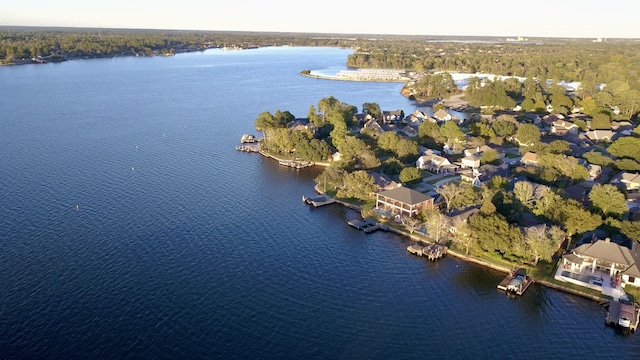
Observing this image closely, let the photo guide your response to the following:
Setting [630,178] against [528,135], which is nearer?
[630,178]

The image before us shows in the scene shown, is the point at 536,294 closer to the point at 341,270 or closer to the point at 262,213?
the point at 341,270

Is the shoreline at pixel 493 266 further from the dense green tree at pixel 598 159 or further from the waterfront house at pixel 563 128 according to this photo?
the waterfront house at pixel 563 128

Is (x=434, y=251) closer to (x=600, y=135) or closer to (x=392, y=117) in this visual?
(x=600, y=135)

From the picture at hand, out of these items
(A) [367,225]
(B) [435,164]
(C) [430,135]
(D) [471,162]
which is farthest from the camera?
(C) [430,135]

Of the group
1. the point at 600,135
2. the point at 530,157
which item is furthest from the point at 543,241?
the point at 600,135

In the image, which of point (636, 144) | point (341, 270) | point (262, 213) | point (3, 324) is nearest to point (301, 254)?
point (341, 270)

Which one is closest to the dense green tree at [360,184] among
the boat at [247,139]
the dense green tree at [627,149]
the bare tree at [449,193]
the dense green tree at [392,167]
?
the dense green tree at [392,167]
